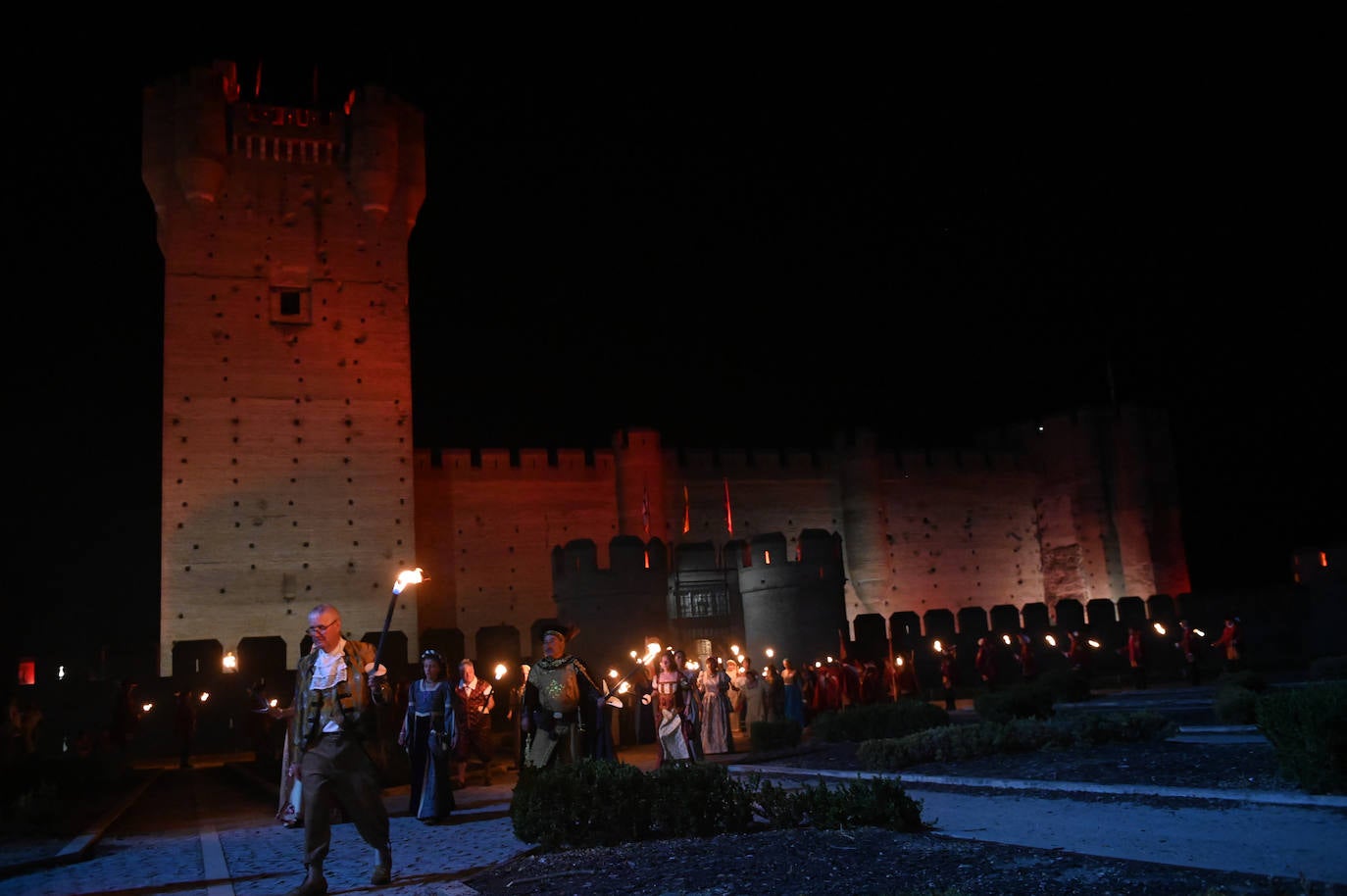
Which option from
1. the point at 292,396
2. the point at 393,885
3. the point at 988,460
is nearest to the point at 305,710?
the point at 393,885

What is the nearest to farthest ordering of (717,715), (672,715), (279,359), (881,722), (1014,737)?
(1014,737) < (672,715) < (881,722) < (717,715) < (279,359)

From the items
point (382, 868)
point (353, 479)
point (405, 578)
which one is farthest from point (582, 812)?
point (353, 479)

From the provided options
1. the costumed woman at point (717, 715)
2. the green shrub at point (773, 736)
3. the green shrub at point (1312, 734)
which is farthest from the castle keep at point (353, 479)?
the green shrub at point (1312, 734)

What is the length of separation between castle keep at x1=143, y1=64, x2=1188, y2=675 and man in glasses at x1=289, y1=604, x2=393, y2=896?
674 inches

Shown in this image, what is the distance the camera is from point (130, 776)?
17875mm

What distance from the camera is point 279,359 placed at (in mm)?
31531

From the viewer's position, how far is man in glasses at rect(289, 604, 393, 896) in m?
6.67

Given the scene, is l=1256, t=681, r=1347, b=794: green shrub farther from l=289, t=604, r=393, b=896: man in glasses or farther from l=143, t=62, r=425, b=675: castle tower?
Result: l=143, t=62, r=425, b=675: castle tower

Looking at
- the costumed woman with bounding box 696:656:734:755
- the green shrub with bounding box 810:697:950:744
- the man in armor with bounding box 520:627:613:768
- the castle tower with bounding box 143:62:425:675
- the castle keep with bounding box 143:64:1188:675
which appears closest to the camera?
the man in armor with bounding box 520:627:613:768

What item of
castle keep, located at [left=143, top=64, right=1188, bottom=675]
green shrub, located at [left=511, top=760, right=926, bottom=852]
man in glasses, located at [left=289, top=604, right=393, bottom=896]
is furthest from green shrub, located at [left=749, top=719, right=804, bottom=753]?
man in glasses, located at [left=289, top=604, right=393, bottom=896]

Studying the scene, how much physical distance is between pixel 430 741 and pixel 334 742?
13.2ft

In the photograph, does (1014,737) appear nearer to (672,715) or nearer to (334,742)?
(672,715)

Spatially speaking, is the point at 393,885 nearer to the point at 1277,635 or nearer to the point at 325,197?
the point at 1277,635

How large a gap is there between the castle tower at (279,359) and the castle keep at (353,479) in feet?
0.18
